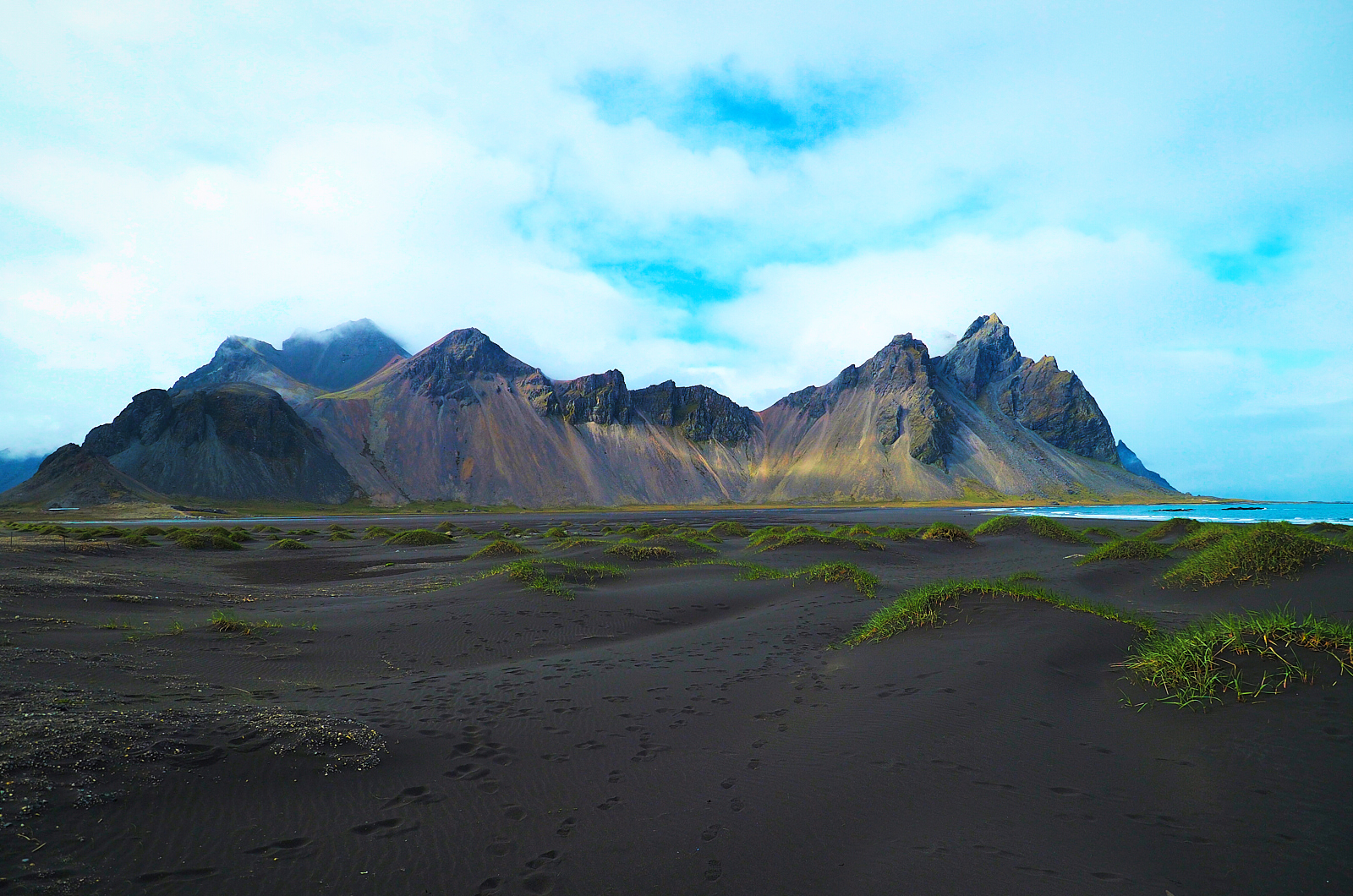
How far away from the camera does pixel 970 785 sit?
5449 millimetres

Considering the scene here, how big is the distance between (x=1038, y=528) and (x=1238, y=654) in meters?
31.6

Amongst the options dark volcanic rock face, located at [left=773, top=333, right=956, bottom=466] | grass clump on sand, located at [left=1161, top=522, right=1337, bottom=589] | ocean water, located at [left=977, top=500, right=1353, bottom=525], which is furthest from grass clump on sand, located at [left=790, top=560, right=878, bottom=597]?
dark volcanic rock face, located at [left=773, top=333, right=956, bottom=466]

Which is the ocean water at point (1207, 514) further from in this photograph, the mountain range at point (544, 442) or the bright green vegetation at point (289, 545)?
the bright green vegetation at point (289, 545)

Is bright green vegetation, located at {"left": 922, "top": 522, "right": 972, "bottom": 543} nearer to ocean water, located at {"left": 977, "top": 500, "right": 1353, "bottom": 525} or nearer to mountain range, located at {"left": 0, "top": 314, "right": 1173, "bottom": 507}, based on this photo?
ocean water, located at {"left": 977, "top": 500, "right": 1353, "bottom": 525}

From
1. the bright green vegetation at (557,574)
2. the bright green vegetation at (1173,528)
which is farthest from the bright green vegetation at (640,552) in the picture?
the bright green vegetation at (1173,528)

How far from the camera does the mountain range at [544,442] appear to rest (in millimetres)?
121250

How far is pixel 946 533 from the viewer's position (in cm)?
3234

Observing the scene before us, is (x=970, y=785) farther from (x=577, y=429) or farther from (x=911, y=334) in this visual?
(x=911, y=334)

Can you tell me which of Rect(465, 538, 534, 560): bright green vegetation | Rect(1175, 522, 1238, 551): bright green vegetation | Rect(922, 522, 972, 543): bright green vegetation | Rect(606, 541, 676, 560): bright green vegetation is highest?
Rect(1175, 522, 1238, 551): bright green vegetation

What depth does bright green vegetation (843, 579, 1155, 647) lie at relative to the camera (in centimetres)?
1074

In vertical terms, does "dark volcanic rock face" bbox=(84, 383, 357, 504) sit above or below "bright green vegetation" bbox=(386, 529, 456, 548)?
above

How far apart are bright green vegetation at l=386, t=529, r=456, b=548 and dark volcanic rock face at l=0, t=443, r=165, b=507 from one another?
9036 cm

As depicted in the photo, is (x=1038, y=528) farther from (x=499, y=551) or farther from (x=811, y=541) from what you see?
(x=499, y=551)

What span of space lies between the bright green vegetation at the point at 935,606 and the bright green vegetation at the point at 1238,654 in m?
3.52
